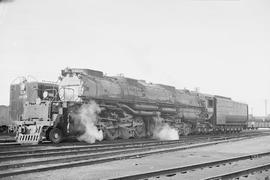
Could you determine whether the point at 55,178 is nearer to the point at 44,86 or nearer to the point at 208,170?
the point at 208,170

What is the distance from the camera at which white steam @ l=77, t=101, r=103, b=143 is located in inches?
638

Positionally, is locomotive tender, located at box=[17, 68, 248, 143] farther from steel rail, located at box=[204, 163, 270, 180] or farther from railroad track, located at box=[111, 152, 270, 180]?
steel rail, located at box=[204, 163, 270, 180]

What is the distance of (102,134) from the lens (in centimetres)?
1711

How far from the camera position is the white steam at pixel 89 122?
1620 centimetres

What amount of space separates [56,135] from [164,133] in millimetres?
8576

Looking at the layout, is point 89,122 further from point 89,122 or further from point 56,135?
point 56,135

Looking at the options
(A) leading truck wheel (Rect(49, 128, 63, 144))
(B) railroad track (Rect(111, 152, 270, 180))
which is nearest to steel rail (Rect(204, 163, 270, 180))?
(B) railroad track (Rect(111, 152, 270, 180))

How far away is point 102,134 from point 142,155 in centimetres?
615

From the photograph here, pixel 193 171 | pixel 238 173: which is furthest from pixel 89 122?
pixel 238 173

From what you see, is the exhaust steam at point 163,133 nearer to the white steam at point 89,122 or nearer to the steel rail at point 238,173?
the white steam at point 89,122

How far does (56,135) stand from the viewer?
15.4 metres

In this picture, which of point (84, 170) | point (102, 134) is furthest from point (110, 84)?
point (84, 170)

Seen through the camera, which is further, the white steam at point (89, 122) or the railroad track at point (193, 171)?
the white steam at point (89, 122)

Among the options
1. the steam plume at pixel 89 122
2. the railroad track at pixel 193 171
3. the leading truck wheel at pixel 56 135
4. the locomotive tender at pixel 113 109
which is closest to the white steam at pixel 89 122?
the steam plume at pixel 89 122
